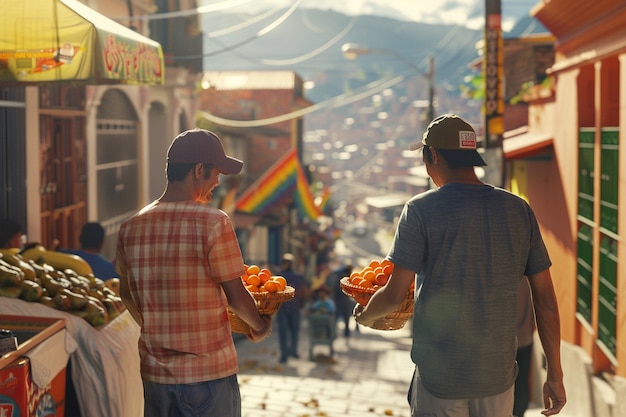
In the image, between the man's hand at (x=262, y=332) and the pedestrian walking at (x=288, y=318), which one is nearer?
the man's hand at (x=262, y=332)

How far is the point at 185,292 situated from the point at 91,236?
557cm

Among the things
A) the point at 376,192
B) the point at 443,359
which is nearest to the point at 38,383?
the point at 443,359

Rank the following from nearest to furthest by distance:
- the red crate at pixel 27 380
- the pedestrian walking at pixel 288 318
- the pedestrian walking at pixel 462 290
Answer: the pedestrian walking at pixel 462 290, the red crate at pixel 27 380, the pedestrian walking at pixel 288 318

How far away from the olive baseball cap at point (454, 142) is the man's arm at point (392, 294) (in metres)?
0.55

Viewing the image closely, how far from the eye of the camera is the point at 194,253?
13.5 ft

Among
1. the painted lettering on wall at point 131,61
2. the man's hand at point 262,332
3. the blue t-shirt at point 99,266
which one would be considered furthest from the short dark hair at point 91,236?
the man's hand at point 262,332

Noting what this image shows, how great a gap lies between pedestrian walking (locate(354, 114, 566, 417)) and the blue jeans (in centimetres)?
77

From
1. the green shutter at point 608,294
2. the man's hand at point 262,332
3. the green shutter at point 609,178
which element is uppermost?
the green shutter at point 609,178

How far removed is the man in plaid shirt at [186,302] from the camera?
4070mm

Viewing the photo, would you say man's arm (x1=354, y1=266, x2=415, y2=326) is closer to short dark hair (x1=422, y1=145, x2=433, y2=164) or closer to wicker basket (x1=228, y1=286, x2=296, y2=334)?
short dark hair (x1=422, y1=145, x2=433, y2=164)

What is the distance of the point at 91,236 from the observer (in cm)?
943

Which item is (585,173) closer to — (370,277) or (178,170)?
(370,277)

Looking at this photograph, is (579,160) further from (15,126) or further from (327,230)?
(327,230)

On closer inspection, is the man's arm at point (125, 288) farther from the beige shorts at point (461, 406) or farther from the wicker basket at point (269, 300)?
the beige shorts at point (461, 406)
